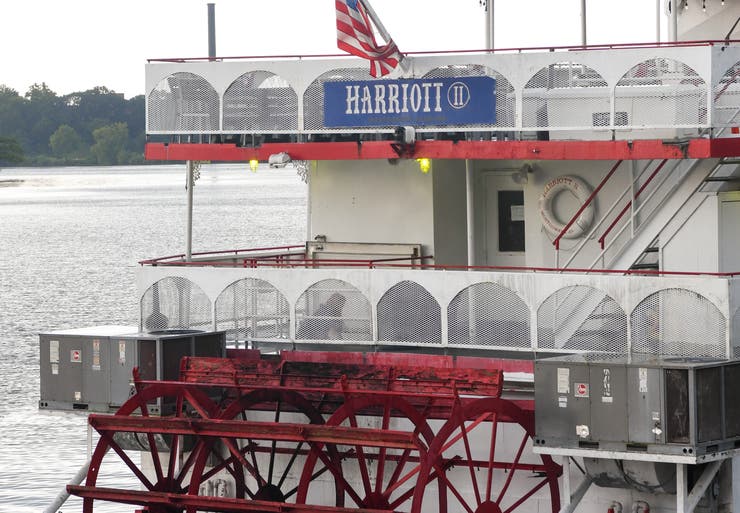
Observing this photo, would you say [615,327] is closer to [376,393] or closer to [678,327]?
[678,327]

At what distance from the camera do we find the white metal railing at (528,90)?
657 inches

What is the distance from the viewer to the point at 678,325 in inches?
638

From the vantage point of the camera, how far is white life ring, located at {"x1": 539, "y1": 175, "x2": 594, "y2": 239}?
62.4ft

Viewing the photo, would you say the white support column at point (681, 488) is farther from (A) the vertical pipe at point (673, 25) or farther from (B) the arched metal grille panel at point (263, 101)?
(B) the arched metal grille panel at point (263, 101)

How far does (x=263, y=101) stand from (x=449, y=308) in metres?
3.26

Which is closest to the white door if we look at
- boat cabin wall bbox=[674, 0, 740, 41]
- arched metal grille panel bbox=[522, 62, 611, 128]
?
arched metal grille panel bbox=[522, 62, 611, 128]

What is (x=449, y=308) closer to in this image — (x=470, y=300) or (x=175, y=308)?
(x=470, y=300)

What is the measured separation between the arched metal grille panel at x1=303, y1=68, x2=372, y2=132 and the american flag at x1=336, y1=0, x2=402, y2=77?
28.9 inches

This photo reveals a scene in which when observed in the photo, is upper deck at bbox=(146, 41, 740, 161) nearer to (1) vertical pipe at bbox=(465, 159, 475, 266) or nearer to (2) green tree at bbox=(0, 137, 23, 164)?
(1) vertical pipe at bbox=(465, 159, 475, 266)

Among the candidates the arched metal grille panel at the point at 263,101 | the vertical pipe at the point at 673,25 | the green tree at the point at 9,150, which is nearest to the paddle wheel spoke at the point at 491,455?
the arched metal grille panel at the point at 263,101

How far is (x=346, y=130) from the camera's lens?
18.4 metres

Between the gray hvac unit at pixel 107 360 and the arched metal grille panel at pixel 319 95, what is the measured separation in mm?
2548

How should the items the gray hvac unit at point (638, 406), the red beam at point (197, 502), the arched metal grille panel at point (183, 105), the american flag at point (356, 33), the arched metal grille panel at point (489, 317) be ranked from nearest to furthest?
the gray hvac unit at point (638, 406)
the red beam at point (197, 502)
the arched metal grille panel at point (489, 317)
the american flag at point (356, 33)
the arched metal grille panel at point (183, 105)

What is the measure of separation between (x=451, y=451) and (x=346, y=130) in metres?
3.79
